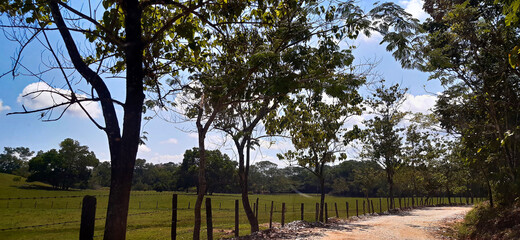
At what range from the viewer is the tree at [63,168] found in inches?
3255

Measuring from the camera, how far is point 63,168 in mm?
84125

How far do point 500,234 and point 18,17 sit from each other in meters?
14.5

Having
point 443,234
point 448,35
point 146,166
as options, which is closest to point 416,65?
point 448,35

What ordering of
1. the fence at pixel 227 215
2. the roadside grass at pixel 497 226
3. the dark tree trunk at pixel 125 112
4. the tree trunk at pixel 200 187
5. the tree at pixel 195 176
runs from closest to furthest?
the dark tree trunk at pixel 125 112 → the fence at pixel 227 215 → the tree trunk at pixel 200 187 → the roadside grass at pixel 497 226 → the tree at pixel 195 176

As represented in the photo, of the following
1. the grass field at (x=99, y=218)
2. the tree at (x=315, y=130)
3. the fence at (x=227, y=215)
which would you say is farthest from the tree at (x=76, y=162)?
the tree at (x=315, y=130)

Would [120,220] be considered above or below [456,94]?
below

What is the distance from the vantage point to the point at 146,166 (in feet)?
445

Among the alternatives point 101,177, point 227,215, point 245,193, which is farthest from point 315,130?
point 101,177

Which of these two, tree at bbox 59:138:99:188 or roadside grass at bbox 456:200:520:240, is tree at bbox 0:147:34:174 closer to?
tree at bbox 59:138:99:188

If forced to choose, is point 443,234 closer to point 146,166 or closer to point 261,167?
point 261,167

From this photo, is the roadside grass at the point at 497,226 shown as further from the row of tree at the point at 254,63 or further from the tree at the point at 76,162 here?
the tree at the point at 76,162

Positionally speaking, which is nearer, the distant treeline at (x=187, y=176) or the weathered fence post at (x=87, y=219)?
the weathered fence post at (x=87, y=219)

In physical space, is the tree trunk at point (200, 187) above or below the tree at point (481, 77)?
below

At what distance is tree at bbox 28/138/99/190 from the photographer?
82688 mm
